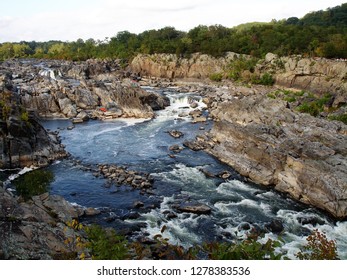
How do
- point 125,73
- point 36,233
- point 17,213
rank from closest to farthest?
point 36,233 < point 17,213 < point 125,73

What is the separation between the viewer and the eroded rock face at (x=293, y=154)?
2997cm

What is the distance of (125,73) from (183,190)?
70177 mm

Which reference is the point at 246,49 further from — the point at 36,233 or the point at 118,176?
the point at 36,233

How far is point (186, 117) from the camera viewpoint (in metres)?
57.9

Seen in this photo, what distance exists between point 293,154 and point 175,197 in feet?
40.5

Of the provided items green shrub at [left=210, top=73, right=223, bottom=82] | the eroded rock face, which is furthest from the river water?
green shrub at [left=210, top=73, right=223, bottom=82]

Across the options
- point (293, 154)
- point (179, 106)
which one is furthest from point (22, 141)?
point (179, 106)

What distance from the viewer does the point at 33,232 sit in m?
18.8

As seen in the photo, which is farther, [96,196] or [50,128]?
[50,128]

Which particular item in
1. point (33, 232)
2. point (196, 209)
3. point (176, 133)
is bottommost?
point (196, 209)

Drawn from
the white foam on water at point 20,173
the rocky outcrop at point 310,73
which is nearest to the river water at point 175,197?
the white foam on water at point 20,173

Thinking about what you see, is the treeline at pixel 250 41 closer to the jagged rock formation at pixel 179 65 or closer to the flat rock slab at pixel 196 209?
the jagged rock formation at pixel 179 65

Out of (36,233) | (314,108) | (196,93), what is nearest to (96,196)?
(36,233)

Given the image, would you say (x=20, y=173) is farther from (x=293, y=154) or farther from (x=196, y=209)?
(x=293, y=154)
